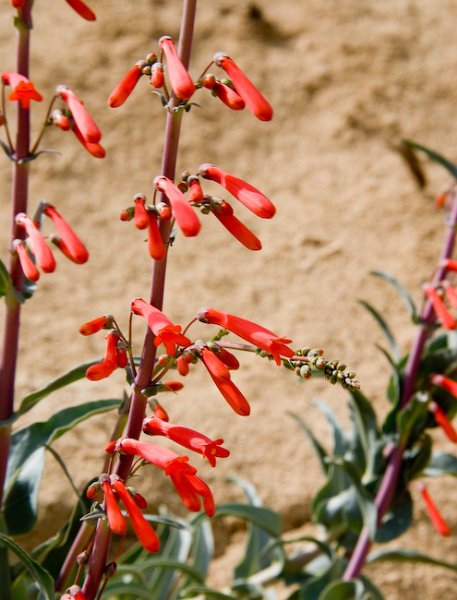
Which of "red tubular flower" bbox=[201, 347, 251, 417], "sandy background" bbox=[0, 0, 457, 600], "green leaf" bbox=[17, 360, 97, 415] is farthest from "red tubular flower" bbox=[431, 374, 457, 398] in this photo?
"red tubular flower" bbox=[201, 347, 251, 417]

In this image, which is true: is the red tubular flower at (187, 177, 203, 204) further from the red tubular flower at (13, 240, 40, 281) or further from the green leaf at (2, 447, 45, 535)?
the green leaf at (2, 447, 45, 535)

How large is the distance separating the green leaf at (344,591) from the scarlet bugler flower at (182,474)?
5.37ft

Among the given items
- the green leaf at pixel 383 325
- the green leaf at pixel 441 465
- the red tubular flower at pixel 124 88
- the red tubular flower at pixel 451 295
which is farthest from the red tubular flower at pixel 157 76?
the green leaf at pixel 441 465

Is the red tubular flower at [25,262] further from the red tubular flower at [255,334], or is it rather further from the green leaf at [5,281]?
the red tubular flower at [255,334]

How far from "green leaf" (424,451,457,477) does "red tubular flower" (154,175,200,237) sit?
2125mm

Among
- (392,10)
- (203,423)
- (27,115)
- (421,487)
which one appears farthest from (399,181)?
(27,115)

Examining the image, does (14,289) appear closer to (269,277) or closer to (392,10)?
(269,277)

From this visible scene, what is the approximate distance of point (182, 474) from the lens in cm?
197

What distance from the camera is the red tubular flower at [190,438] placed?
196cm

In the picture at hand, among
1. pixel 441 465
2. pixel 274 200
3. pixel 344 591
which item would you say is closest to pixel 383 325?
pixel 441 465

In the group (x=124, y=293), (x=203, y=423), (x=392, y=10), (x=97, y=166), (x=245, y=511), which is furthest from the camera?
(x=392, y=10)

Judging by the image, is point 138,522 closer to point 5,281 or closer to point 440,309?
point 5,281

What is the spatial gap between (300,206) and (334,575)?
265 cm

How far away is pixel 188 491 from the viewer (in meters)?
1.95
